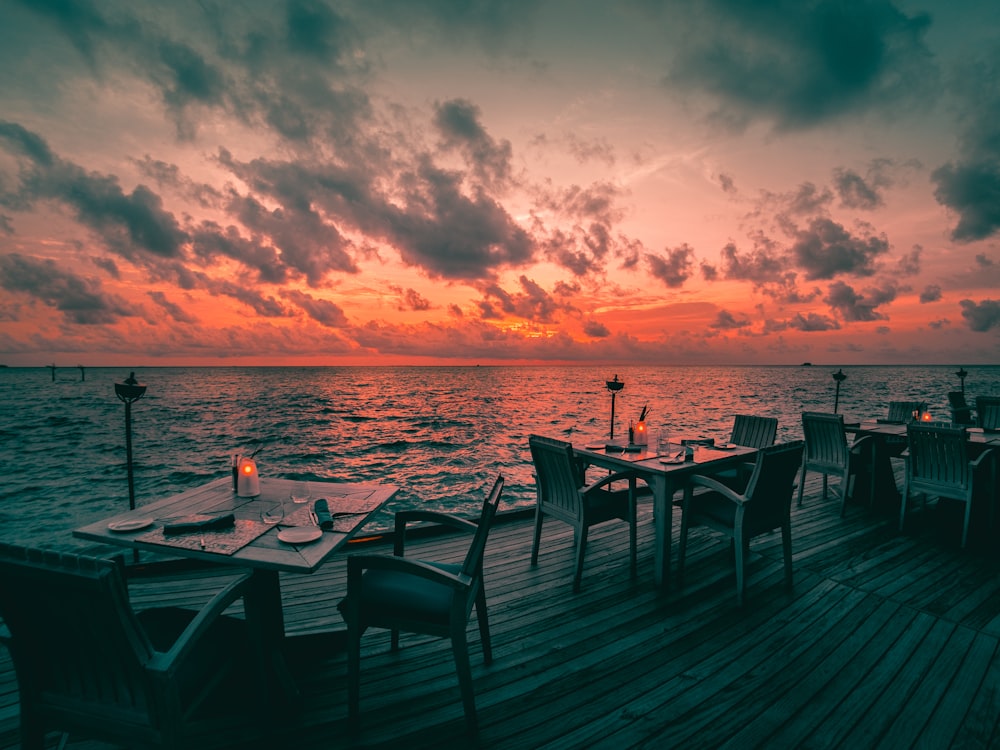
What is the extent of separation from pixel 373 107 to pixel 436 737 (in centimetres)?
1042

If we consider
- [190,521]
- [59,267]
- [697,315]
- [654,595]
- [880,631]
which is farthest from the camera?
[697,315]

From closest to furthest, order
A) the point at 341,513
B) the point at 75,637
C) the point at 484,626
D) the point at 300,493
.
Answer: the point at 75,637 < the point at 341,513 < the point at 484,626 < the point at 300,493

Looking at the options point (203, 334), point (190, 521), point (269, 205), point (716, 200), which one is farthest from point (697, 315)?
point (203, 334)

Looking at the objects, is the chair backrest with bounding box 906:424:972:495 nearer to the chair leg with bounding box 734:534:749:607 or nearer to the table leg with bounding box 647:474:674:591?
the chair leg with bounding box 734:534:749:607

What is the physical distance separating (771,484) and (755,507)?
22cm

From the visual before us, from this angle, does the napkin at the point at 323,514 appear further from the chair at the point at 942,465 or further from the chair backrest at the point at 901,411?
the chair backrest at the point at 901,411

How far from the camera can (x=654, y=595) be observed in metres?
3.18

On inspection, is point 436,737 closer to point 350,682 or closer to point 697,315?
point 350,682

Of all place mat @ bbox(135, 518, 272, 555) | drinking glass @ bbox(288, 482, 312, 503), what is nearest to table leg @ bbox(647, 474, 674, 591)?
drinking glass @ bbox(288, 482, 312, 503)

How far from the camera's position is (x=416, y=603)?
199 cm

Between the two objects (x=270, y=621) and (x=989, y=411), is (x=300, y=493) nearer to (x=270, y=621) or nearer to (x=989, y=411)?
(x=270, y=621)

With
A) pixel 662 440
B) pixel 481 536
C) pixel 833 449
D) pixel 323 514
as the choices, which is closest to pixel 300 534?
pixel 323 514

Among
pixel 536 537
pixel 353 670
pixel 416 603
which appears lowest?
pixel 536 537

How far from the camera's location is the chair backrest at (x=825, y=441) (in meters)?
4.92
